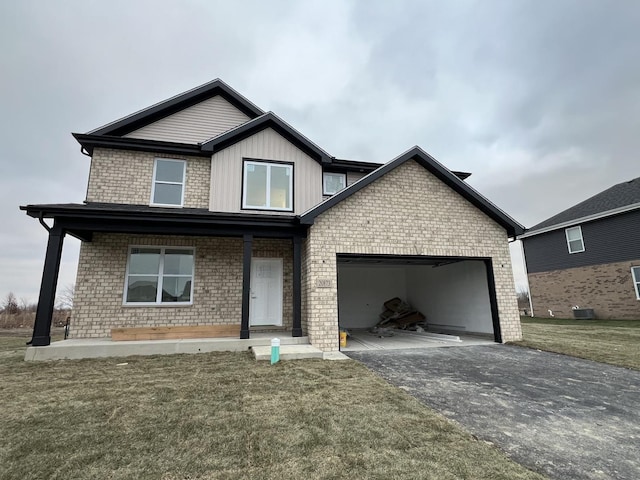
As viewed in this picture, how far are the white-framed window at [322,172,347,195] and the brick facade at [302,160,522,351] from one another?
2.53m

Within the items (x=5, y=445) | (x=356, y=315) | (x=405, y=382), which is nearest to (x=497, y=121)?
(x=356, y=315)

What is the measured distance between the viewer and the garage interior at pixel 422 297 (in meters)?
9.73

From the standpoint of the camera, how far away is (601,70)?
1575cm

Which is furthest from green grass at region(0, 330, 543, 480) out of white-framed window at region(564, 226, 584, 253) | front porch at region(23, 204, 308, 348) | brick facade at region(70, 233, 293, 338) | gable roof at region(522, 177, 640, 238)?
white-framed window at region(564, 226, 584, 253)

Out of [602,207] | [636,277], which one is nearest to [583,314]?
[636,277]

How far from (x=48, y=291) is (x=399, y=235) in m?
8.96

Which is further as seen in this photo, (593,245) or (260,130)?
(593,245)

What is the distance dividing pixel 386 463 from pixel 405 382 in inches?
107

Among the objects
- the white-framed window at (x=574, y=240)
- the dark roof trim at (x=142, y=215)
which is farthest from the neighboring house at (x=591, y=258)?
the dark roof trim at (x=142, y=215)

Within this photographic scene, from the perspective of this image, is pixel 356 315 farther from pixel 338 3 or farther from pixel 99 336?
pixel 338 3

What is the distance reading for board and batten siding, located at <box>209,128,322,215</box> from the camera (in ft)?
31.9

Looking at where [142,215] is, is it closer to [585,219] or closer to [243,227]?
[243,227]

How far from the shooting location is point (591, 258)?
17688 millimetres

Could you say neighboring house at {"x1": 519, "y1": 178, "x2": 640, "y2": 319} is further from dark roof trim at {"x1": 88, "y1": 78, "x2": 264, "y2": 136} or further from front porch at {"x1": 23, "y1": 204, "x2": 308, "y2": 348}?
dark roof trim at {"x1": 88, "y1": 78, "x2": 264, "y2": 136}
